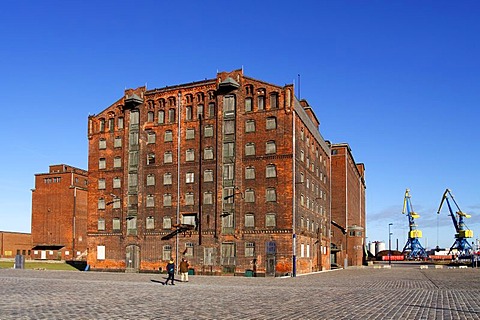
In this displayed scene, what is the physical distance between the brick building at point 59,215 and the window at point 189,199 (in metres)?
44.4

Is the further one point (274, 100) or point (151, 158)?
point (151, 158)

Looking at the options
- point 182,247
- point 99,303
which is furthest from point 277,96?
point 99,303

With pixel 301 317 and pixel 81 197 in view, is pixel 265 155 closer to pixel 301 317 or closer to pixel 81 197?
pixel 301 317

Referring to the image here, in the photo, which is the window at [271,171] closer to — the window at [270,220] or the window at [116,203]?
the window at [270,220]

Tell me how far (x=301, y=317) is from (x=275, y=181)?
119ft

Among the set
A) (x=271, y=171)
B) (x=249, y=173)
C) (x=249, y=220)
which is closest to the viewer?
(x=271, y=171)

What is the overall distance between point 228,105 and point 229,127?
7.53ft

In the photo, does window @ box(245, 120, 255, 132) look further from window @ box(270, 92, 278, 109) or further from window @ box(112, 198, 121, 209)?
window @ box(112, 198, 121, 209)

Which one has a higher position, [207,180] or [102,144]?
[102,144]

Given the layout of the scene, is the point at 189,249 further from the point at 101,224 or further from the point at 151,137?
the point at 151,137

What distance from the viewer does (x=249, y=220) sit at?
175ft

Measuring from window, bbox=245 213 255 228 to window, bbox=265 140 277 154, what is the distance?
20.9 feet

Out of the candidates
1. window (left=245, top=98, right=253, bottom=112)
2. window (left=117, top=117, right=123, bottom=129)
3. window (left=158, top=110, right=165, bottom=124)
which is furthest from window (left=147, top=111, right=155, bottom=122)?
window (left=245, top=98, right=253, bottom=112)

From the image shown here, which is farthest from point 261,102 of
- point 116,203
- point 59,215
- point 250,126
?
point 59,215
